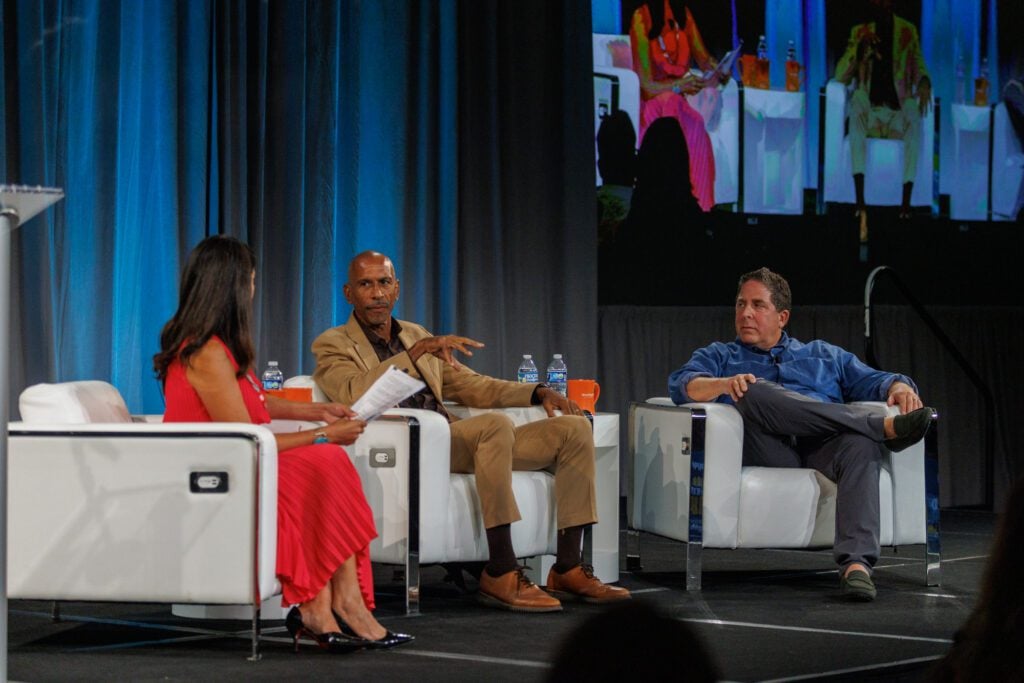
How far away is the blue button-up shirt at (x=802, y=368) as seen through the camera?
4879 millimetres

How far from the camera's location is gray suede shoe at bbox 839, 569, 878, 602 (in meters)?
4.29

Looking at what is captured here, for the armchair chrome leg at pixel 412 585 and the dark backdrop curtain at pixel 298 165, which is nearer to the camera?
the armchair chrome leg at pixel 412 585

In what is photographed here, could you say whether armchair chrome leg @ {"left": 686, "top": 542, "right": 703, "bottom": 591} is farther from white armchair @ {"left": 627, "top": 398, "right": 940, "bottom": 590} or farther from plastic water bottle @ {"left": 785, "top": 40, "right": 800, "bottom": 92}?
plastic water bottle @ {"left": 785, "top": 40, "right": 800, "bottom": 92}

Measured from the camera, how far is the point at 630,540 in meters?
5.06

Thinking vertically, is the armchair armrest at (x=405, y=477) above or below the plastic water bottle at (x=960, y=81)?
below

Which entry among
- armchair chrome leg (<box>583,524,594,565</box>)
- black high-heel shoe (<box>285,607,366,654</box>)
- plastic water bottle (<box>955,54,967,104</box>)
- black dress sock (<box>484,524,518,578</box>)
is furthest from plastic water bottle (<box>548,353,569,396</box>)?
plastic water bottle (<box>955,54,967,104</box>)

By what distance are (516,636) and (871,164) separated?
4485 mm

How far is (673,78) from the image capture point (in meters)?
7.11

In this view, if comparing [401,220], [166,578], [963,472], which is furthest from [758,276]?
[963,472]

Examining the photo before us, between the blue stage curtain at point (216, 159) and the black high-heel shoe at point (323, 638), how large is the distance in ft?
6.92

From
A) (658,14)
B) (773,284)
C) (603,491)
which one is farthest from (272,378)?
(658,14)

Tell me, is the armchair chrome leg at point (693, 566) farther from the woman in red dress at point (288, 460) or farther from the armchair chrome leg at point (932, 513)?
the woman in red dress at point (288, 460)

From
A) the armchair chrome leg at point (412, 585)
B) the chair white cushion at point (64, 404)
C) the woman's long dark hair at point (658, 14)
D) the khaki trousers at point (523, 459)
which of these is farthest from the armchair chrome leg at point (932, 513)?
the woman's long dark hair at point (658, 14)

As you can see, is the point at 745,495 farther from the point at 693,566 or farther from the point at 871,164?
the point at 871,164
